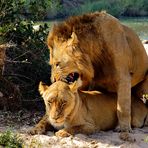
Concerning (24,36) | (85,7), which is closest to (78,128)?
(24,36)

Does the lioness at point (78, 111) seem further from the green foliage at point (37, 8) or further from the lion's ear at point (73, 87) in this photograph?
the green foliage at point (37, 8)

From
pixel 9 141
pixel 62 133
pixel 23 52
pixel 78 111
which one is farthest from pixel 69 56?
pixel 23 52

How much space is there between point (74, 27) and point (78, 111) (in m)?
1.08

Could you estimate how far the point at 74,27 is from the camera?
702 cm

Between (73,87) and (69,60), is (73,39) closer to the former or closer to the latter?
(69,60)

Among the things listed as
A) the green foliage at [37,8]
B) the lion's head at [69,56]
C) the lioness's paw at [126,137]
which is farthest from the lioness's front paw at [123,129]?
the green foliage at [37,8]

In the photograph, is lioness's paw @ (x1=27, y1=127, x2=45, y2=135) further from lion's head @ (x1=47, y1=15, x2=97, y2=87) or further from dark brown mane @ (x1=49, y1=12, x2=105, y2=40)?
dark brown mane @ (x1=49, y1=12, x2=105, y2=40)

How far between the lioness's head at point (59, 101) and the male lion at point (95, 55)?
0.22 metres

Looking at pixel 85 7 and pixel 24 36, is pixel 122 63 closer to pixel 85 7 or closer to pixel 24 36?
pixel 24 36

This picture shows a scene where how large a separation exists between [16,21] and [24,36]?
35 cm

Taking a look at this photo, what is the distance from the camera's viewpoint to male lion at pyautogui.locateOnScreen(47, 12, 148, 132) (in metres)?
6.77

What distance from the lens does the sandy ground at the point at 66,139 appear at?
634 cm

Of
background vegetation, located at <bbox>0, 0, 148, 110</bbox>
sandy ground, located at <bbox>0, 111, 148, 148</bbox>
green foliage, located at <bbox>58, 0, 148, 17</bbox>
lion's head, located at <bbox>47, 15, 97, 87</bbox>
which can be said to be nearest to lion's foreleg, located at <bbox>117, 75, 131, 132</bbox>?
sandy ground, located at <bbox>0, 111, 148, 148</bbox>

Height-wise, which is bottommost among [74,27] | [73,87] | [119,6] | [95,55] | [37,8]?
[119,6]
